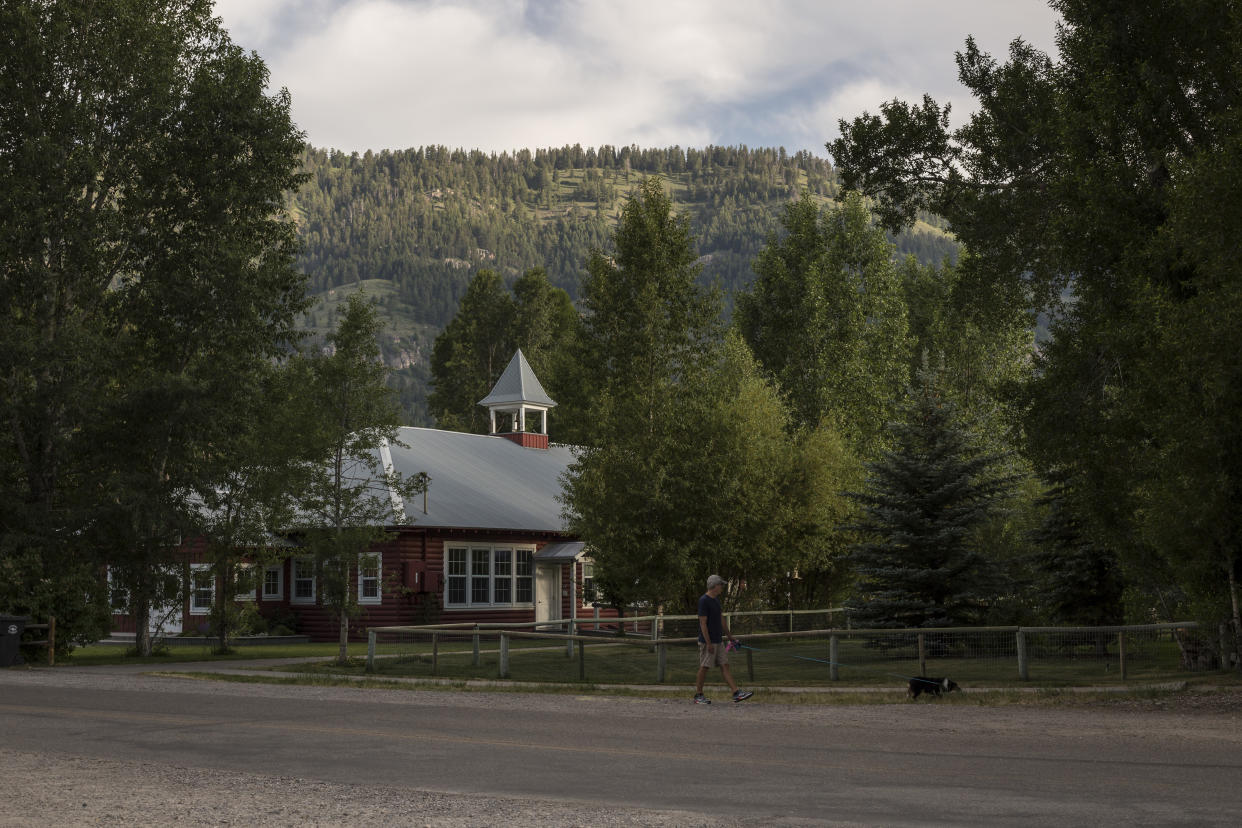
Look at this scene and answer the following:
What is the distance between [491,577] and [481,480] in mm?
4554

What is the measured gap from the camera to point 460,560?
40.2m

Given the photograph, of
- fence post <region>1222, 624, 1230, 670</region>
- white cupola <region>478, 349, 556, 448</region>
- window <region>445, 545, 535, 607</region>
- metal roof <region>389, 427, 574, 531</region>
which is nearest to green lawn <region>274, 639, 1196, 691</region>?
fence post <region>1222, 624, 1230, 670</region>

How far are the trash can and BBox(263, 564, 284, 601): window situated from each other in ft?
41.9

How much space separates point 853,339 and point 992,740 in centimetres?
4079

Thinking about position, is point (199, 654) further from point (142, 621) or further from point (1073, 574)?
point (1073, 574)

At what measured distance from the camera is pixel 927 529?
26359mm

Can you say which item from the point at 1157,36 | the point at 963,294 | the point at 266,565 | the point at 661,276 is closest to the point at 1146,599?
the point at 963,294

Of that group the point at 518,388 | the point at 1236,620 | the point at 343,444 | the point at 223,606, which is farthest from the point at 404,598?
the point at 1236,620

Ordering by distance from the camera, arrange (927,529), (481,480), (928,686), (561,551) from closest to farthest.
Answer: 1. (928,686)
2. (927,529)
3. (561,551)
4. (481,480)

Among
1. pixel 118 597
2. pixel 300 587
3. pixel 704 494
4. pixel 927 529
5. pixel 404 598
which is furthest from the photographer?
pixel 300 587

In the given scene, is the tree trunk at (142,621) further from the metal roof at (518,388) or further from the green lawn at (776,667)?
the metal roof at (518,388)

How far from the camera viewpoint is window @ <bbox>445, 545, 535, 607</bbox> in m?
39.8

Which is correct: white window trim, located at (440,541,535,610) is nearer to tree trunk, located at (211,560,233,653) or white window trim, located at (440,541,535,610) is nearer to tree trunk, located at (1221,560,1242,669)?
tree trunk, located at (211,560,233,653)

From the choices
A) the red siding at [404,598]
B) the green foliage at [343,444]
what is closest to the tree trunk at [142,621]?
the green foliage at [343,444]
